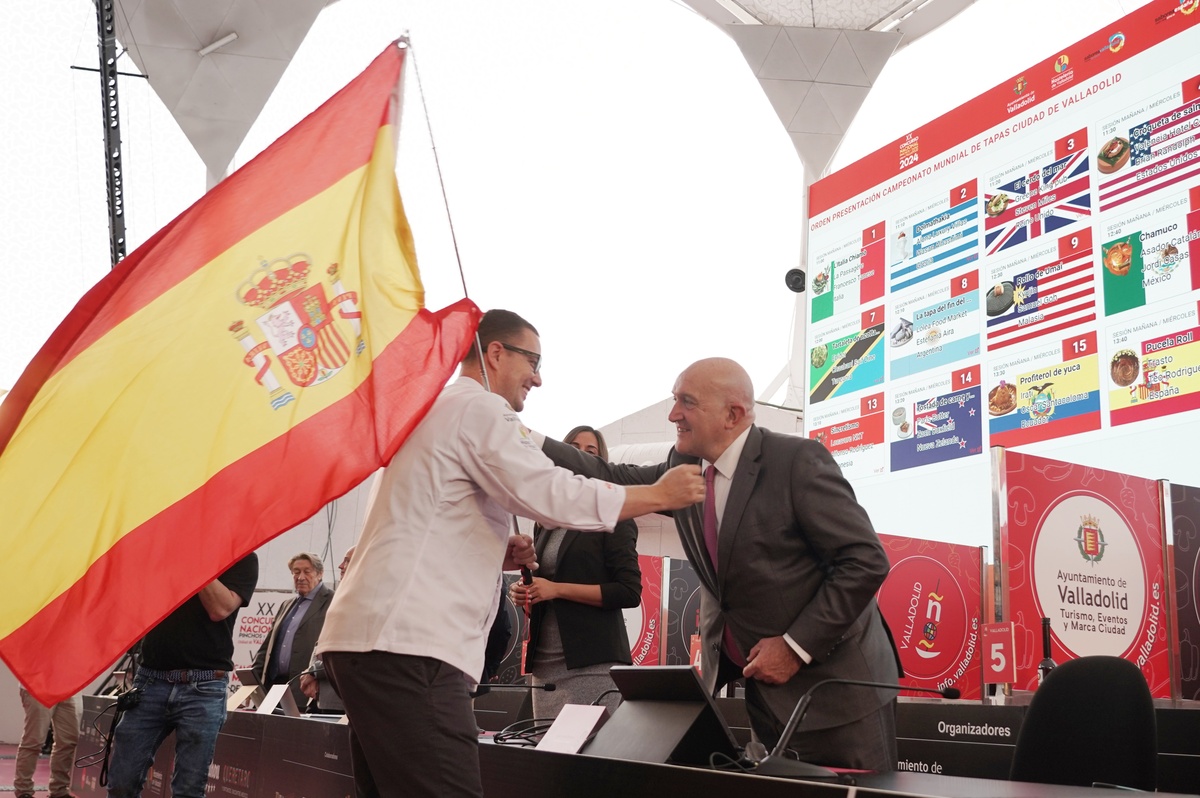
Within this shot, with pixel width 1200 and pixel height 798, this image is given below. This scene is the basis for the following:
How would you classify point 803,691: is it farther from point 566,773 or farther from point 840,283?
point 840,283

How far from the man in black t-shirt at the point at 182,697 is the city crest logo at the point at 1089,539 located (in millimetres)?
3509

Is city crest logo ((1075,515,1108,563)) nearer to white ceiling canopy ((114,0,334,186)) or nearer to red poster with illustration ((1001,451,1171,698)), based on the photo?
red poster with illustration ((1001,451,1171,698))

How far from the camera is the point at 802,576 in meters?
2.64

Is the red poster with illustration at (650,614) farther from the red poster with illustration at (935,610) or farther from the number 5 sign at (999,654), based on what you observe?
the number 5 sign at (999,654)

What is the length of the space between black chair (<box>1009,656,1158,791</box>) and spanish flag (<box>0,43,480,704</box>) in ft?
5.56

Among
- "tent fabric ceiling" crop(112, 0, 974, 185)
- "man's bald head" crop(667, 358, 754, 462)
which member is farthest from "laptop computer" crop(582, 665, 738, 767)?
"tent fabric ceiling" crop(112, 0, 974, 185)

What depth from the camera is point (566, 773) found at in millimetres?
2166

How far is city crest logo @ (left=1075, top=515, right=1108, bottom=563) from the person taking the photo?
14.7 ft

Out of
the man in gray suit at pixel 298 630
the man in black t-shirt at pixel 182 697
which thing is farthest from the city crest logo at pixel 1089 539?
the man in gray suit at pixel 298 630

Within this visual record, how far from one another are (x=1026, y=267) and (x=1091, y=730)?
3.67 metres

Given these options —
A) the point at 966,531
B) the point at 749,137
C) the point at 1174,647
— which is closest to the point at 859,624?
the point at 1174,647

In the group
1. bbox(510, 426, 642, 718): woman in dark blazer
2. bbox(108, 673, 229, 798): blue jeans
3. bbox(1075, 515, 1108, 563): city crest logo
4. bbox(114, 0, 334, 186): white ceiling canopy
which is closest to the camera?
bbox(510, 426, 642, 718): woman in dark blazer

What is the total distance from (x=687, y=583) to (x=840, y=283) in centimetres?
248

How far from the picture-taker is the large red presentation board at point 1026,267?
5.03 meters
